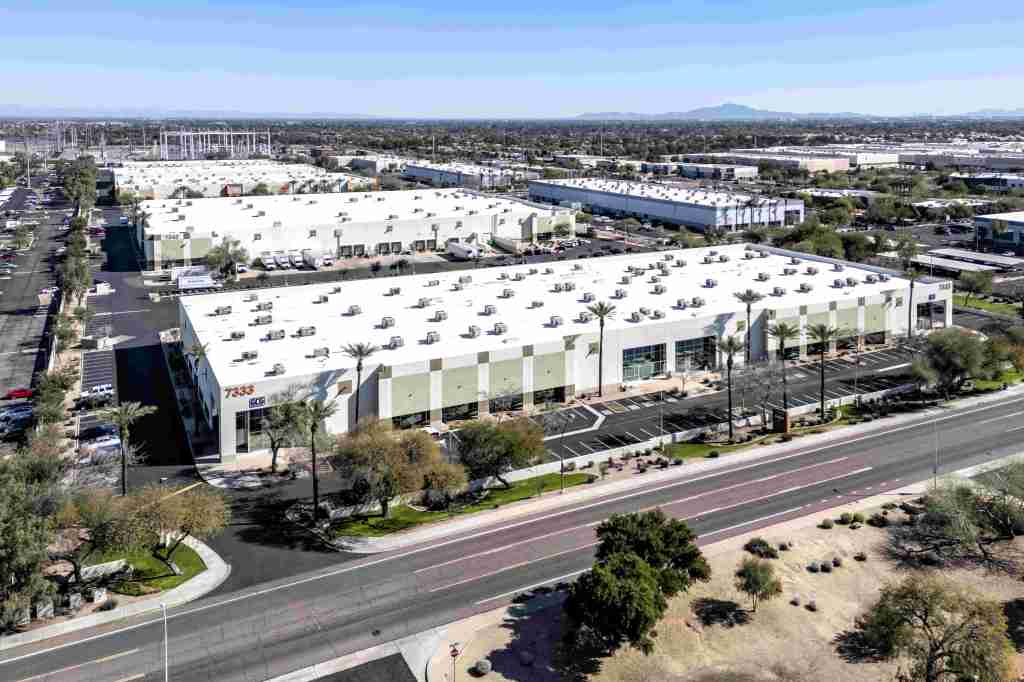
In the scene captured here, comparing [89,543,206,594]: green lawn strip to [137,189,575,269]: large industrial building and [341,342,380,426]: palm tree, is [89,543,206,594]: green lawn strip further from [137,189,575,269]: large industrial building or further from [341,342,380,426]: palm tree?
[137,189,575,269]: large industrial building

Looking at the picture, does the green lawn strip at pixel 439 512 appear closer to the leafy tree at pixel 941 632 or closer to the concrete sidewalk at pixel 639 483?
the concrete sidewalk at pixel 639 483

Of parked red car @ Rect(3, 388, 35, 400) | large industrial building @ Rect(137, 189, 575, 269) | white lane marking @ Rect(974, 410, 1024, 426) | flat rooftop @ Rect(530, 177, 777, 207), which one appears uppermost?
flat rooftop @ Rect(530, 177, 777, 207)

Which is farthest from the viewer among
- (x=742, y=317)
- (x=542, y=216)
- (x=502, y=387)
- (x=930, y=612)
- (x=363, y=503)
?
(x=542, y=216)

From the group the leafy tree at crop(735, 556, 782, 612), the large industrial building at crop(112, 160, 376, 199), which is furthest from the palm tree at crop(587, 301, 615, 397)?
the large industrial building at crop(112, 160, 376, 199)

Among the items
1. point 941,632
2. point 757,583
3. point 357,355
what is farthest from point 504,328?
point 941,632

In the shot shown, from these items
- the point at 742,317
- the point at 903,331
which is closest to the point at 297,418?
the point at 742,317

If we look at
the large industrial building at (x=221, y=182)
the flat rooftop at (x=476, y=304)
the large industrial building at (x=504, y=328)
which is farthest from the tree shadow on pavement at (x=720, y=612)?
the large industrial building at (x=221, y=182)

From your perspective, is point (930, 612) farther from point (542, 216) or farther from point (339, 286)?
point (542, 216)
